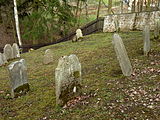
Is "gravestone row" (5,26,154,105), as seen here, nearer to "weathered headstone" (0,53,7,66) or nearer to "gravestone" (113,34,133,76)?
"gravestone" (113,34,133,76)

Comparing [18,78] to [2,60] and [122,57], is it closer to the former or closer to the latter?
[122,57]

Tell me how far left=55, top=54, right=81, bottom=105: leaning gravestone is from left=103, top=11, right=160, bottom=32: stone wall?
1454 cm

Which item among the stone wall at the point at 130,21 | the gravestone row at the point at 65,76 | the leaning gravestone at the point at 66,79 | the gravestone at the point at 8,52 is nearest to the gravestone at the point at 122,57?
the gravestone row at the point at 65,76

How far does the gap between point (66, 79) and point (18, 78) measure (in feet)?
7.07

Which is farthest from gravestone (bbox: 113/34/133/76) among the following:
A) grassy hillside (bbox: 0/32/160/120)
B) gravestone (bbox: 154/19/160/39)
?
gravestone (bbox: 154/19/160/39)

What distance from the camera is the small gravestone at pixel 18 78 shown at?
6.56 m

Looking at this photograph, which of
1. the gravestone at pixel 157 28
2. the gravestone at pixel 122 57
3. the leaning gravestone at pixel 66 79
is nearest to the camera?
the leaning gravestone at pixel 66 79

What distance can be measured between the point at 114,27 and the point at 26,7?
37.7ft

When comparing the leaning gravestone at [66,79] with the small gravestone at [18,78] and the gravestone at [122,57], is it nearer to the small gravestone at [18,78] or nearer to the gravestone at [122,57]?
the gravestone at [122,57]

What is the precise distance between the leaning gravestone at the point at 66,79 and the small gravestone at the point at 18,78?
1997mm

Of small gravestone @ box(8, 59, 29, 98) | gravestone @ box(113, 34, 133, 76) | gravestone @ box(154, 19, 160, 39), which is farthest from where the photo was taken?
gravestone @ box(154, 19, 160, 39)

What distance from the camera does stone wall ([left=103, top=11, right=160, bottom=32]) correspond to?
737 inches

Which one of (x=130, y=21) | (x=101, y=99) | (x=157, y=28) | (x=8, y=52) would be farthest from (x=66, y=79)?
(x=130, y=21)

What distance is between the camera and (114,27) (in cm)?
2148
